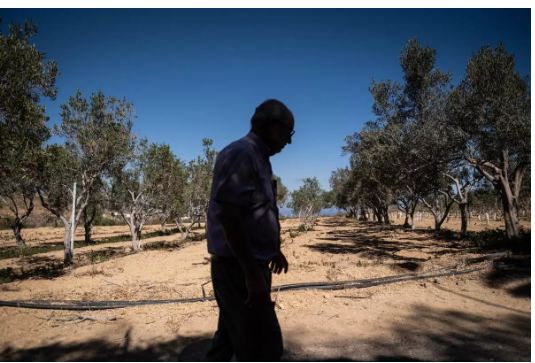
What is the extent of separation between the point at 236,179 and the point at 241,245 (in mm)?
427

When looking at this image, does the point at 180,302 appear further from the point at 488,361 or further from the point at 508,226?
the point at 508,226

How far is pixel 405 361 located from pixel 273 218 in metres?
3.58

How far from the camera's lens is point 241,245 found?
6.21 ft

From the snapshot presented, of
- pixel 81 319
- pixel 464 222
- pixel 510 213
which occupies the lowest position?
pixel 81 319

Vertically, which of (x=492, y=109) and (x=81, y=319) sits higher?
(x=492, y=109)

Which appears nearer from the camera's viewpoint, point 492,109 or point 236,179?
point 236,179

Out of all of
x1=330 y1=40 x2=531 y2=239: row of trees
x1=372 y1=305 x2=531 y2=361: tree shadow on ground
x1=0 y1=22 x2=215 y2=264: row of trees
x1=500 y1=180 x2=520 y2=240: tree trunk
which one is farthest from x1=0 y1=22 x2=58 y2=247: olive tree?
x1=500 y1=180 x2=520 y2=240: tree trunk

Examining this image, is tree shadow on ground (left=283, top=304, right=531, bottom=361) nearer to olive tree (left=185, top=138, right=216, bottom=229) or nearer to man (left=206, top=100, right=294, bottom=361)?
man (left=206, top=100, right=294, bottom=361)

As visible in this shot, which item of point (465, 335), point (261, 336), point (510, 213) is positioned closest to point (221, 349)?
point (261, 336)

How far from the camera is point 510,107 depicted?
11695mm

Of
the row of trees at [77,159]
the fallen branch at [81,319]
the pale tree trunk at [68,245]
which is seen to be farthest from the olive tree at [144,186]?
the fallen branch at [81,319]

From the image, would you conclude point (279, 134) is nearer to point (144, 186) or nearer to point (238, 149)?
point (238, 149)

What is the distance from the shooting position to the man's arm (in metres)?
1.88

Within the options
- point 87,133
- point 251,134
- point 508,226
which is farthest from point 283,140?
point 87,133
